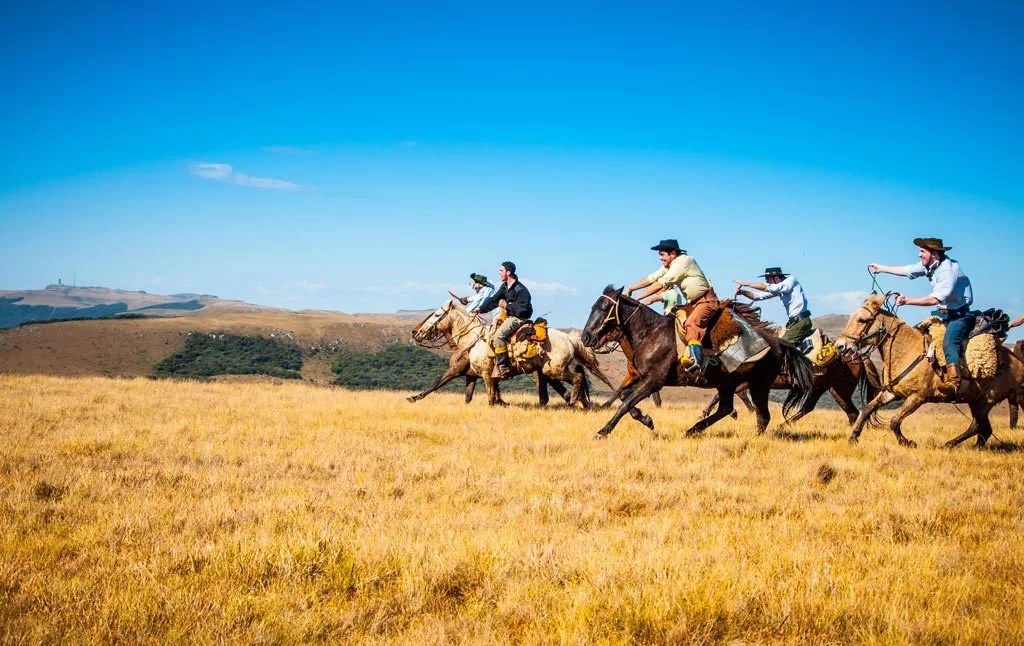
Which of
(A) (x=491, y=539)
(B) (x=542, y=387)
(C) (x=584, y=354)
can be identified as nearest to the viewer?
(A) (x=491, y=539)

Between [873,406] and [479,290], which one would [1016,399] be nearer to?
[873,406]

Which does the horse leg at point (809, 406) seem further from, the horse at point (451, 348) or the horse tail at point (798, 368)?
the horse at point (451, 348)

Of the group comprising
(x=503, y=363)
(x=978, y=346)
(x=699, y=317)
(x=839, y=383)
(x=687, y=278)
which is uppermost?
(x=687, y=278)

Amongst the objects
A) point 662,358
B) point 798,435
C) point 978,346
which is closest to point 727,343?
point 662,358

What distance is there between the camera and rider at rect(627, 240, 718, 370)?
34.1ft

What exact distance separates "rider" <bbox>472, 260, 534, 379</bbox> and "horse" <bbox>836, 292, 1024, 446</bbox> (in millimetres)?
6523

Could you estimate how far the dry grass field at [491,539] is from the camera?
3.84m

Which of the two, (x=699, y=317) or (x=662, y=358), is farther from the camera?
(x=662, y=358)

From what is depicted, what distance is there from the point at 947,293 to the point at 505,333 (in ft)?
27.2

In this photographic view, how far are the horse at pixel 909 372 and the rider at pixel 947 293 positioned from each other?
36 centimetres

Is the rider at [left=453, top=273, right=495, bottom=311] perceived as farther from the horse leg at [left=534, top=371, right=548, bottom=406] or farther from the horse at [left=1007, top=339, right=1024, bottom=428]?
the horse at [left=1007, top=339, right=1024, bottom=428]

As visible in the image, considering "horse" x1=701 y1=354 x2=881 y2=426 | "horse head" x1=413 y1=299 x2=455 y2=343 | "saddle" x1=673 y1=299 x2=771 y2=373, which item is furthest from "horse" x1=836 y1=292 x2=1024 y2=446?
"horse head" x1=413 y1=299 x2=455 y2=343

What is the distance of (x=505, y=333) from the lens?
47.3ft

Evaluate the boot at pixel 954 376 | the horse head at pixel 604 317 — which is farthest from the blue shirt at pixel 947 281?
the horse head at pixel 604 317
